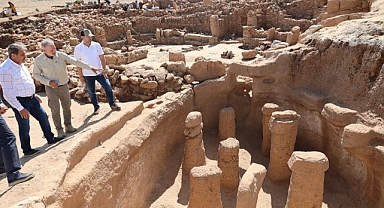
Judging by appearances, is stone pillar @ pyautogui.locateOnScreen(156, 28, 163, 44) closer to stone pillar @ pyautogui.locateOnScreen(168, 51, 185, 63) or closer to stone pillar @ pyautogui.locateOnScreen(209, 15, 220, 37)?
stone pillar @ pyautogui.locateOnScreen(209, 15, 220, 37)

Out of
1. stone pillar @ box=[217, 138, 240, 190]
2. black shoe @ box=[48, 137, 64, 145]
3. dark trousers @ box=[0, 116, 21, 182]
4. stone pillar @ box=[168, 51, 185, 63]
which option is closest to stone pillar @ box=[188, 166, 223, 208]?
stone pillar @ box=[217, 138, 240, 190]

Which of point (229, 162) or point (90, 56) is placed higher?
point (90, 56)

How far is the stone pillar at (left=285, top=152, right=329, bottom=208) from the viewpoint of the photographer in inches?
199

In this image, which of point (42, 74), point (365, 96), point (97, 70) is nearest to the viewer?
point (42, 74)

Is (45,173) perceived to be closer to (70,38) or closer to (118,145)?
(118,145)

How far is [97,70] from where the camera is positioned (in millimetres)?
5910

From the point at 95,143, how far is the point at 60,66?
1392 mm

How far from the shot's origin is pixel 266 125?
7.60 meters

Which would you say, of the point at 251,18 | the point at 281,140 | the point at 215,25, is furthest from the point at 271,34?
the point at 281,140

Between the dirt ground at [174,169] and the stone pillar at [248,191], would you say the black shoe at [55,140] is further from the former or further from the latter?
the stone pillar at [248,191]

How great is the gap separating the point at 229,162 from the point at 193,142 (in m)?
0.88

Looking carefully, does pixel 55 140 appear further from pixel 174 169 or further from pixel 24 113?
pixel 174 169

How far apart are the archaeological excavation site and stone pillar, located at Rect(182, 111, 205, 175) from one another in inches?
0.9

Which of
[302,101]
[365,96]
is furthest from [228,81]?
[365,96]
